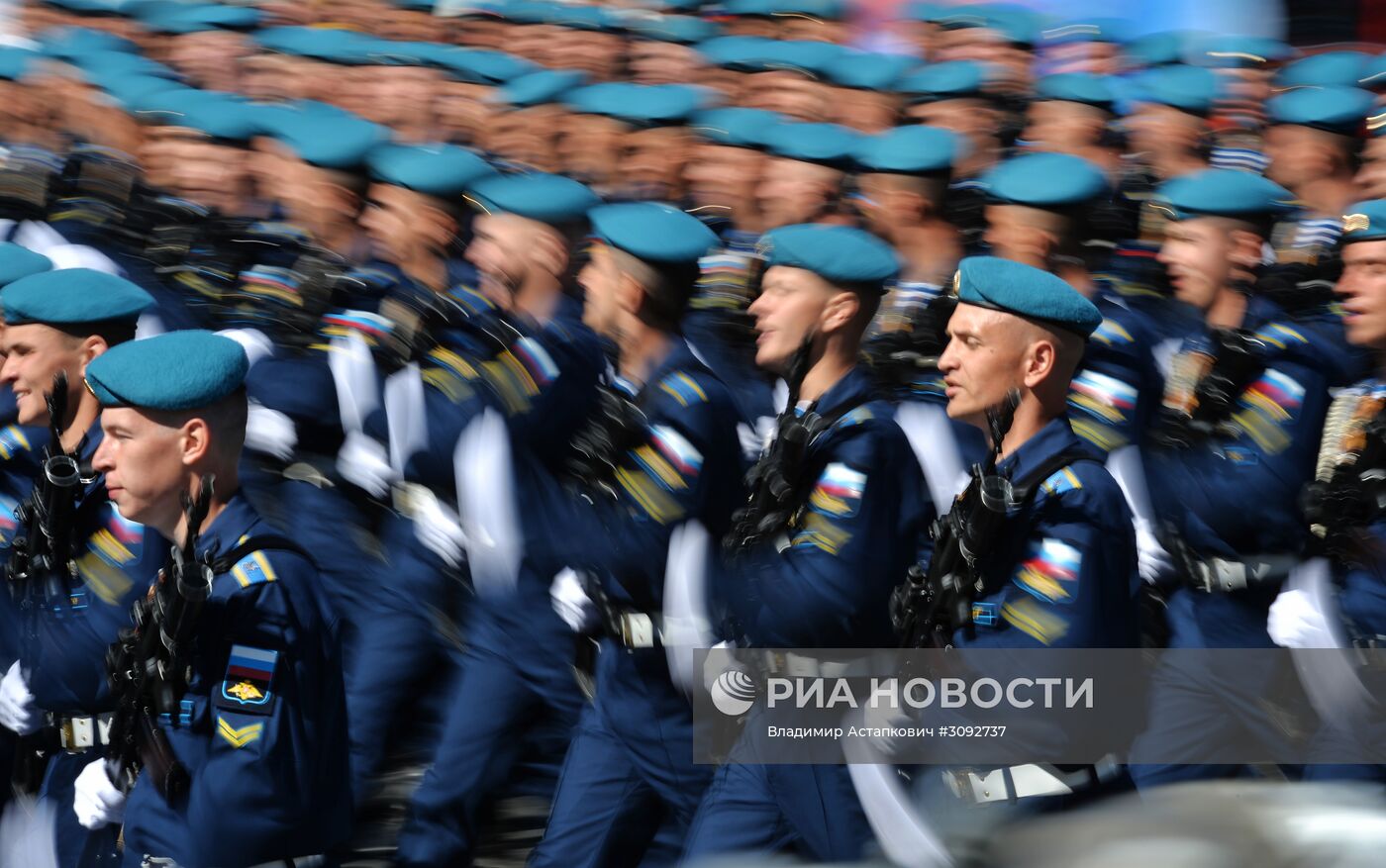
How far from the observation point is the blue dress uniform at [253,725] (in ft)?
9.99

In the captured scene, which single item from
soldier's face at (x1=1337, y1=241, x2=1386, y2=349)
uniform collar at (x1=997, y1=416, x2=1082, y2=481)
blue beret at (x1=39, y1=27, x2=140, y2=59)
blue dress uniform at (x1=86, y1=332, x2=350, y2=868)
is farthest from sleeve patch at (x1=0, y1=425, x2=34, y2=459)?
blue beret at (x1=39, y1=27, x2=140, y2=59)

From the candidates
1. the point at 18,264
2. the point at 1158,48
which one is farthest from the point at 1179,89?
the point at 18,264

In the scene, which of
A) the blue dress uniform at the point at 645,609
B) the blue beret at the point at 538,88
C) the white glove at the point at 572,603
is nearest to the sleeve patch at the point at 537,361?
the blue dress uniform at the point at 645,609

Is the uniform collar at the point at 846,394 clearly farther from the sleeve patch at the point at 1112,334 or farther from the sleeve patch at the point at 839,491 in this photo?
the sleeve patch at the point at 1112,334

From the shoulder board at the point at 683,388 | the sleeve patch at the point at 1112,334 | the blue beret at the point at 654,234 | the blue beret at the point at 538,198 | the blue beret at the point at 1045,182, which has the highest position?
the blue beret at the point at 654,234

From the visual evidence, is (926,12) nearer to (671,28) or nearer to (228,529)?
(671,28)

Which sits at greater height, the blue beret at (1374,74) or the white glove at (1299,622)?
the blue beret at (1374,74)

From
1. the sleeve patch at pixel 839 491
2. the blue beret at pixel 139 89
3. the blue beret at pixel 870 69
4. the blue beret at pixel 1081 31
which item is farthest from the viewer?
the blue beret at pixel 1081 31

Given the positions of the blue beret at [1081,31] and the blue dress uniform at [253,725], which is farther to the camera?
the blue beret at [1081,31]

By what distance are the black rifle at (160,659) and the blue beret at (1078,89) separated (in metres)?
3.58

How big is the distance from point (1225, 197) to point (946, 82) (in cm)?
167

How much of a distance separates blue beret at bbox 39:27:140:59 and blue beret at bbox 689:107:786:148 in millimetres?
2402

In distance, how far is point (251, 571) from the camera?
10.2 feet

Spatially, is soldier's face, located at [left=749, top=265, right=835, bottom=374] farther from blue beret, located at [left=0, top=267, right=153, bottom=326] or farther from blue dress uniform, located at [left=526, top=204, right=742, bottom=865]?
blue beret, located at [left=0, top=267, right=153, bottom=326]
